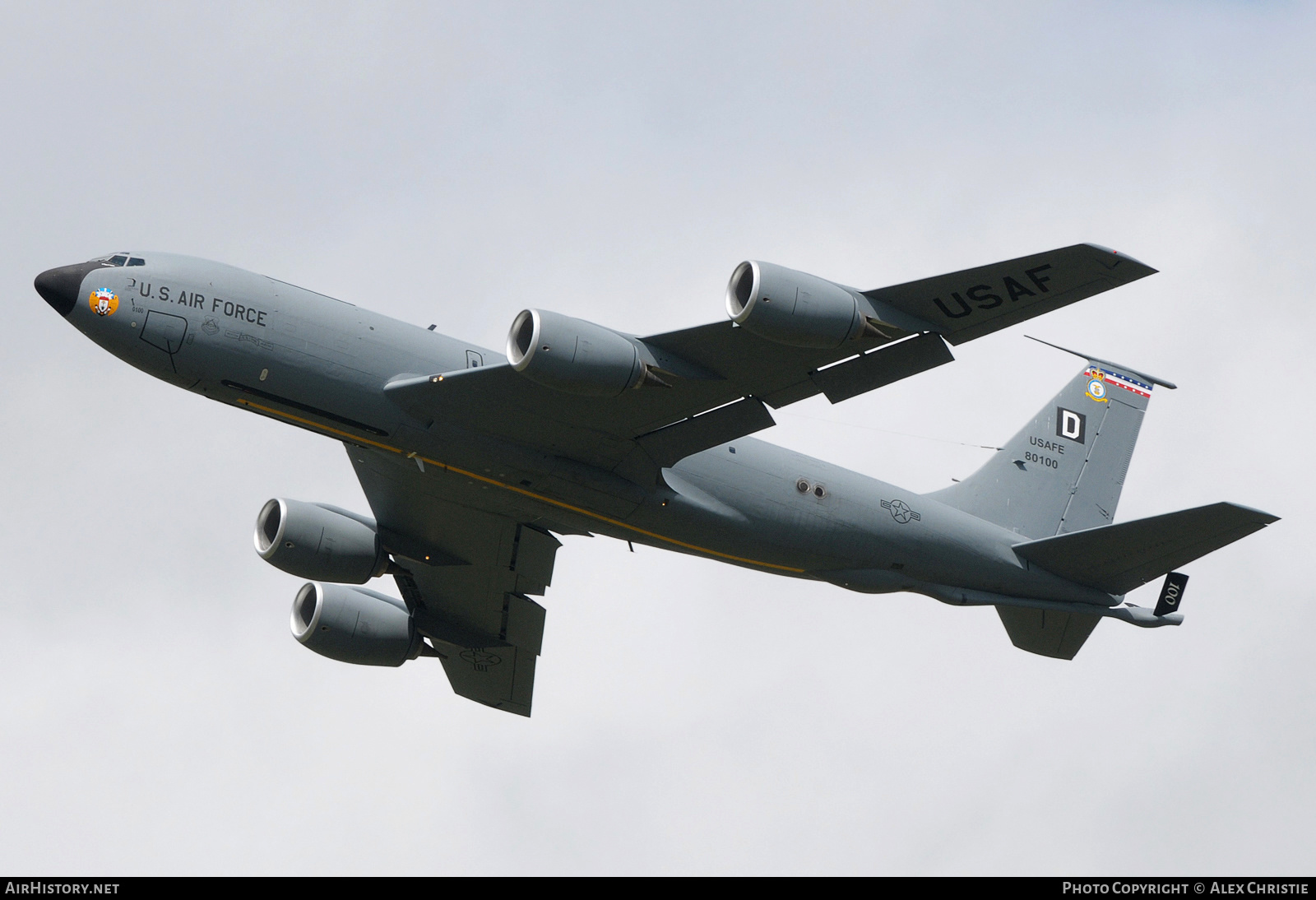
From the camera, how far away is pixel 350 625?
3362cm

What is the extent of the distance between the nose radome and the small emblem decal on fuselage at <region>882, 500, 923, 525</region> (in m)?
16.9

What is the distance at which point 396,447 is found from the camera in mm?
26844

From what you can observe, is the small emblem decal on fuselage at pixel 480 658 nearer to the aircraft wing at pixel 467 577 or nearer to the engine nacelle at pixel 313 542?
the aircraft wing at pixel 467 577

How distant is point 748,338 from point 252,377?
910cm

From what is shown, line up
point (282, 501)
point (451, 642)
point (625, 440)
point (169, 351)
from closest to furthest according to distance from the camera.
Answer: point (169, 351), point (625, 440), point (282, 501), point (451, 642)

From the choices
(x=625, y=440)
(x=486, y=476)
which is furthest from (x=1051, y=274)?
(x=486, y=476)

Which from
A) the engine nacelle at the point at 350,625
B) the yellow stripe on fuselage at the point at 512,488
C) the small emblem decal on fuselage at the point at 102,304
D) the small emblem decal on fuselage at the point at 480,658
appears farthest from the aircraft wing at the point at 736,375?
the small emblem decal on fuselage at the point at 480,658

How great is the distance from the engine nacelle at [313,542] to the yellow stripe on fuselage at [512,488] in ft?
14.9

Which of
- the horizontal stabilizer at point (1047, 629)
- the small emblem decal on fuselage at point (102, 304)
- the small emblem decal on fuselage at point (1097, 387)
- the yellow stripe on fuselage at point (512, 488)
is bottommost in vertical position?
the horizontal stabilizer at point (1047, 629)

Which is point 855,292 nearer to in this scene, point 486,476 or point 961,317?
point 961,317

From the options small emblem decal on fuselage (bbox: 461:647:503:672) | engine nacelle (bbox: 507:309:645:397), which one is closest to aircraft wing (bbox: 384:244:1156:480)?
engine nacelle (bbox: 507:309:645:397)

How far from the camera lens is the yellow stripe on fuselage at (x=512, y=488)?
26.5 meters

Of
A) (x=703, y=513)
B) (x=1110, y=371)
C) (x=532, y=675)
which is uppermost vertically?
(x=1110, y=371)

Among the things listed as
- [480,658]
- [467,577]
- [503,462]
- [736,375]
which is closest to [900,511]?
[736,375]
